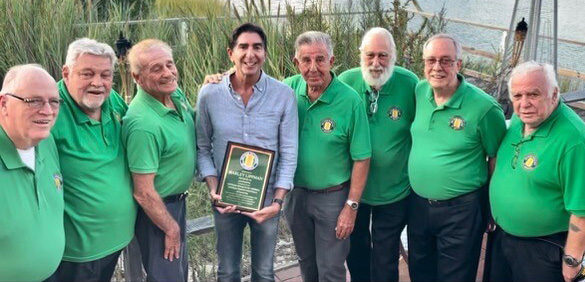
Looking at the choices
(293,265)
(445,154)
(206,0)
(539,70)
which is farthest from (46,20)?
(539,70)

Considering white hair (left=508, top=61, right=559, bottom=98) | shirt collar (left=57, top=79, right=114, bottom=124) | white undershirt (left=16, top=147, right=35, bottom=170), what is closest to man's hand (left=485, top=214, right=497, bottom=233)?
white hair (left=508, top=61, right=559, bottom=98)

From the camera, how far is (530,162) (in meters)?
2.82

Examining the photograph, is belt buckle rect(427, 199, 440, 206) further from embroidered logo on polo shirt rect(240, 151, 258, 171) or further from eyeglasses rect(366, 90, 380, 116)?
embroidered logo on polo shirt rect(240, 151, 258, 171)

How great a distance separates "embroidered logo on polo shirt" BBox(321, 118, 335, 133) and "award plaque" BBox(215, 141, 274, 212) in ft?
1.13

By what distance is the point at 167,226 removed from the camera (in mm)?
2930

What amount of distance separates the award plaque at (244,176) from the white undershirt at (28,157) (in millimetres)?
960

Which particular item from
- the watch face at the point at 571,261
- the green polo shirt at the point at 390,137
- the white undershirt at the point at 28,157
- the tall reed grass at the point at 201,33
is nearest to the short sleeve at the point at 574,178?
the watch face at the point at 571,261

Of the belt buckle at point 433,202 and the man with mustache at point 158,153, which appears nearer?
the man with mustache at point 158,153

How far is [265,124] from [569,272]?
1.64 m

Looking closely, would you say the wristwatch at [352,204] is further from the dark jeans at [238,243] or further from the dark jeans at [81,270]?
the dark jeans at [81,270]

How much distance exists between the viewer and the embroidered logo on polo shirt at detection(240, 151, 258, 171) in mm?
3031

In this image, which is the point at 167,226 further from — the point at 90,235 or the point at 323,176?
the point at 323,176

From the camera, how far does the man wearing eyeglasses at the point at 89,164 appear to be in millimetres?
2617

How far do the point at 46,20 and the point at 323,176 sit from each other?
4.56 metres
